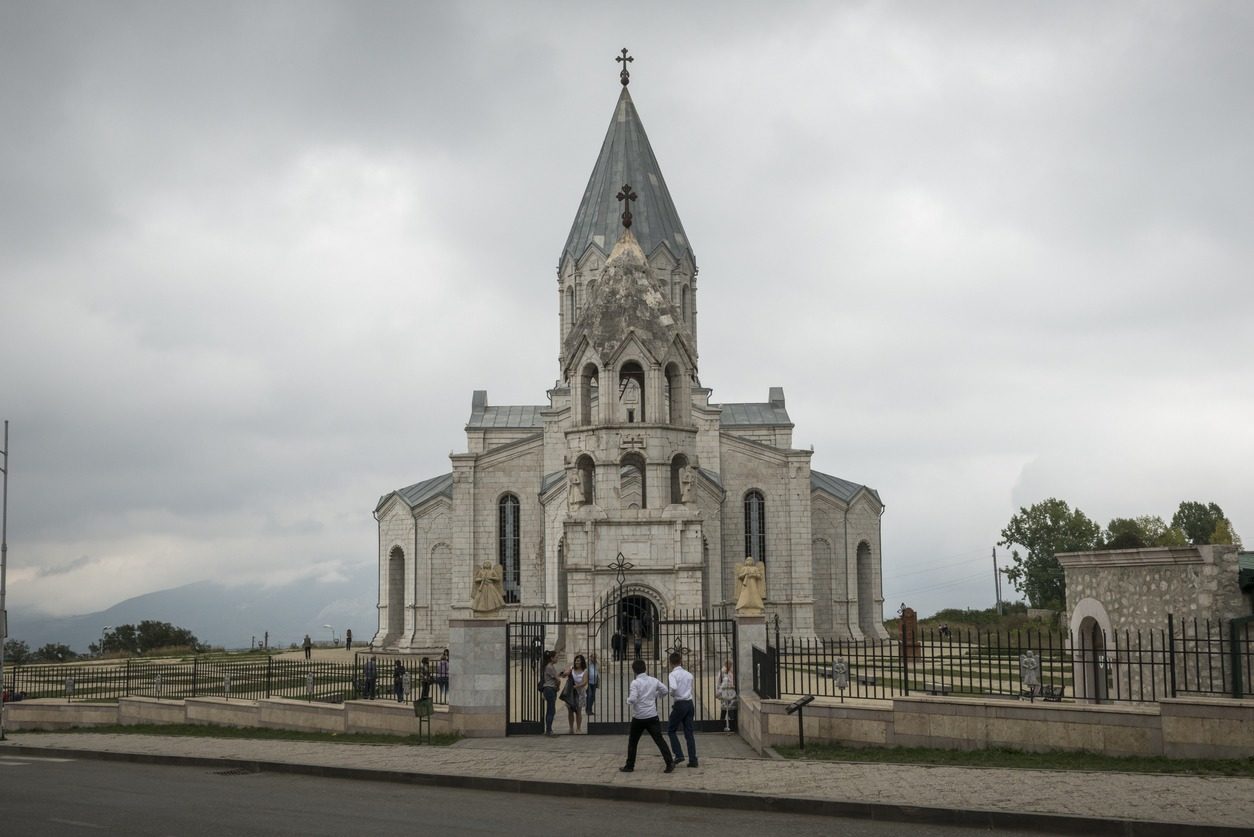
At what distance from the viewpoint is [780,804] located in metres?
12.1

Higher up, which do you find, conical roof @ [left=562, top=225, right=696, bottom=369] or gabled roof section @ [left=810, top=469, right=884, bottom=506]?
conical roof @ [left=562, top=225, right=696, bottom=369]

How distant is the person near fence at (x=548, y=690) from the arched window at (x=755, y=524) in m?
24.2

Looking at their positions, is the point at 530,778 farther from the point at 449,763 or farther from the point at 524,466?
the point at 524,466

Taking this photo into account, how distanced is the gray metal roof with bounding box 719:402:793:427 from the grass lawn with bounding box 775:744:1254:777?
3371 cm

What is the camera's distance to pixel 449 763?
15.5 m

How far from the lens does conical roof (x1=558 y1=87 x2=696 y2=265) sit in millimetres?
48875

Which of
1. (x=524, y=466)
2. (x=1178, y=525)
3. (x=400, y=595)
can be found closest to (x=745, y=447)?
(x=524, y=466)

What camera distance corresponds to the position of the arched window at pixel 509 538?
43.1 m

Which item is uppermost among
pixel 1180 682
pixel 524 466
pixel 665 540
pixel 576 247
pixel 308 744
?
pixel 576 247

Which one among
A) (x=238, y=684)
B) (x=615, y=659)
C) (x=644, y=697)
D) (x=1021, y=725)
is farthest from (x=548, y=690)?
(x=238, y=684)

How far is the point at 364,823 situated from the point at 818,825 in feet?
14.6

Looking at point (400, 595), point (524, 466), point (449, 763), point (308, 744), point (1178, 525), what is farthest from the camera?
point (1178, 525)

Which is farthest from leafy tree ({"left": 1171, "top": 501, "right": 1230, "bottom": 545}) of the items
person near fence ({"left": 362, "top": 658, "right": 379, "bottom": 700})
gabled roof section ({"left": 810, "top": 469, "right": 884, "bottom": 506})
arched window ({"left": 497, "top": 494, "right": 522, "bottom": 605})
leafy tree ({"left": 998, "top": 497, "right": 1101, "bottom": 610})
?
person near fence ({"left": 362, "top": 658, "right": 379, "bottom": 700})

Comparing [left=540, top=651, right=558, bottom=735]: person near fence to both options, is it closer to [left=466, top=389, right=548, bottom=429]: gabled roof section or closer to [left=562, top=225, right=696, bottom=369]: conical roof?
[left=562, top=225, right=696, bottom=369]: conical roof
